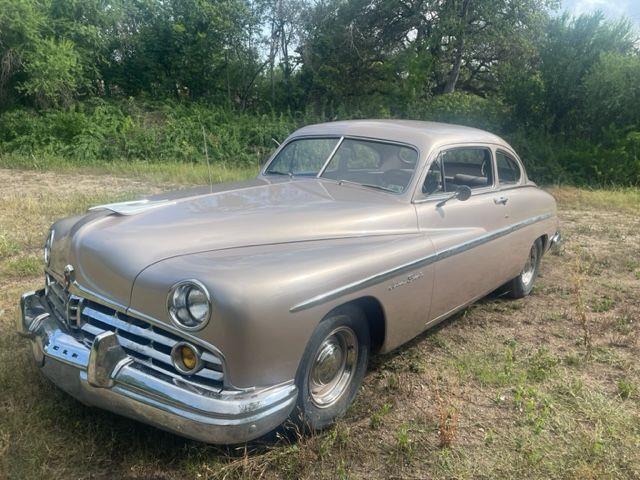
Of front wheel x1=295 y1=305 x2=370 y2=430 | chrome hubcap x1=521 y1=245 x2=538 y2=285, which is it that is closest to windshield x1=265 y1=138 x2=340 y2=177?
front wheel x1=295 y1=305 x2=370 y2=430

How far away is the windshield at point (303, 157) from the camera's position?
4.25m

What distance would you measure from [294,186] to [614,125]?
1394 centimetres

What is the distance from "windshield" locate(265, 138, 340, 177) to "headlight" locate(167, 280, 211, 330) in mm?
1985

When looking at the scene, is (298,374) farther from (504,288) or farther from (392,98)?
(392,98)

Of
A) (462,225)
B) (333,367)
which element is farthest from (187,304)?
(462,225)

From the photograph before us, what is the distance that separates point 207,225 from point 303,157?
1.64 metres

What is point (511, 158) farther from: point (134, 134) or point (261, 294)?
point (134, 134)

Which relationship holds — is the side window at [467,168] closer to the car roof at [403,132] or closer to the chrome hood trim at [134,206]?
the car roof at [403,132]

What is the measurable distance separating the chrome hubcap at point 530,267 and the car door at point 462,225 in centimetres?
82

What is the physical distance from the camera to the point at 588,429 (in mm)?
3125

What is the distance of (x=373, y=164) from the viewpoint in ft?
13.5

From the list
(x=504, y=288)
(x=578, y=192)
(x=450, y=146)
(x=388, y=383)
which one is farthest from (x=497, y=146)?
(x=578, y=192)

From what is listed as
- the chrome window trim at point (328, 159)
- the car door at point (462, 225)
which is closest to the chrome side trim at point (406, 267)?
the car door at point (462, 225)

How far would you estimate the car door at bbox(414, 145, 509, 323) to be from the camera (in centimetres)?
372
